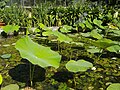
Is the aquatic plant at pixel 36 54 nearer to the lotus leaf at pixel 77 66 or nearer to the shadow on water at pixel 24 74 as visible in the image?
the lotus leaf at pixel 77 66

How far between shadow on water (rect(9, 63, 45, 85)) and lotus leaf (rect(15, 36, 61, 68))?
1.14ft

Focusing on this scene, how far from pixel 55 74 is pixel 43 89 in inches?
15.2

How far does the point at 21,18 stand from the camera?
6.32 meters

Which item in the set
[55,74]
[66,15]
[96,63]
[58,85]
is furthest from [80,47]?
[66,15]

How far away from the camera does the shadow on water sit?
102 inches

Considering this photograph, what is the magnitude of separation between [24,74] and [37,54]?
52 cm

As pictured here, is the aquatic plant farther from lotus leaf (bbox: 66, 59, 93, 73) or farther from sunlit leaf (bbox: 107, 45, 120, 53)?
sunlit leaf (bbox: 107, 45, 120, 53)

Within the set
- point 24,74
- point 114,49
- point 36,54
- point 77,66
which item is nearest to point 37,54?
point 36,54

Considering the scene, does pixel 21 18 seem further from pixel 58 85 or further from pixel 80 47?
pixel 58 85

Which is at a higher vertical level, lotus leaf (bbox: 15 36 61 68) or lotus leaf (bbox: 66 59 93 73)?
lotus leaf (bbox: 15 36 61 68)

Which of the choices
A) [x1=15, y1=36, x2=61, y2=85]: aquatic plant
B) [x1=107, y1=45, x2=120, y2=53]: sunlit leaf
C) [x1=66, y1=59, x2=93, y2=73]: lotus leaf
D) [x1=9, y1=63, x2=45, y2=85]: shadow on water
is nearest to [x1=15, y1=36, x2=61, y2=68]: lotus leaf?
[x1=15, y1=36, x2=61, y2=85]: aquatic plant

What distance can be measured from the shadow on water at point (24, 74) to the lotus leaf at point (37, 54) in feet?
1.14

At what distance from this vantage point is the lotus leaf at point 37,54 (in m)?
2.11

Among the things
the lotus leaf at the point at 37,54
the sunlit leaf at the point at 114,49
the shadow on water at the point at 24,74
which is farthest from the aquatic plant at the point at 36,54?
the sunlit leaf at the point at 114,49
